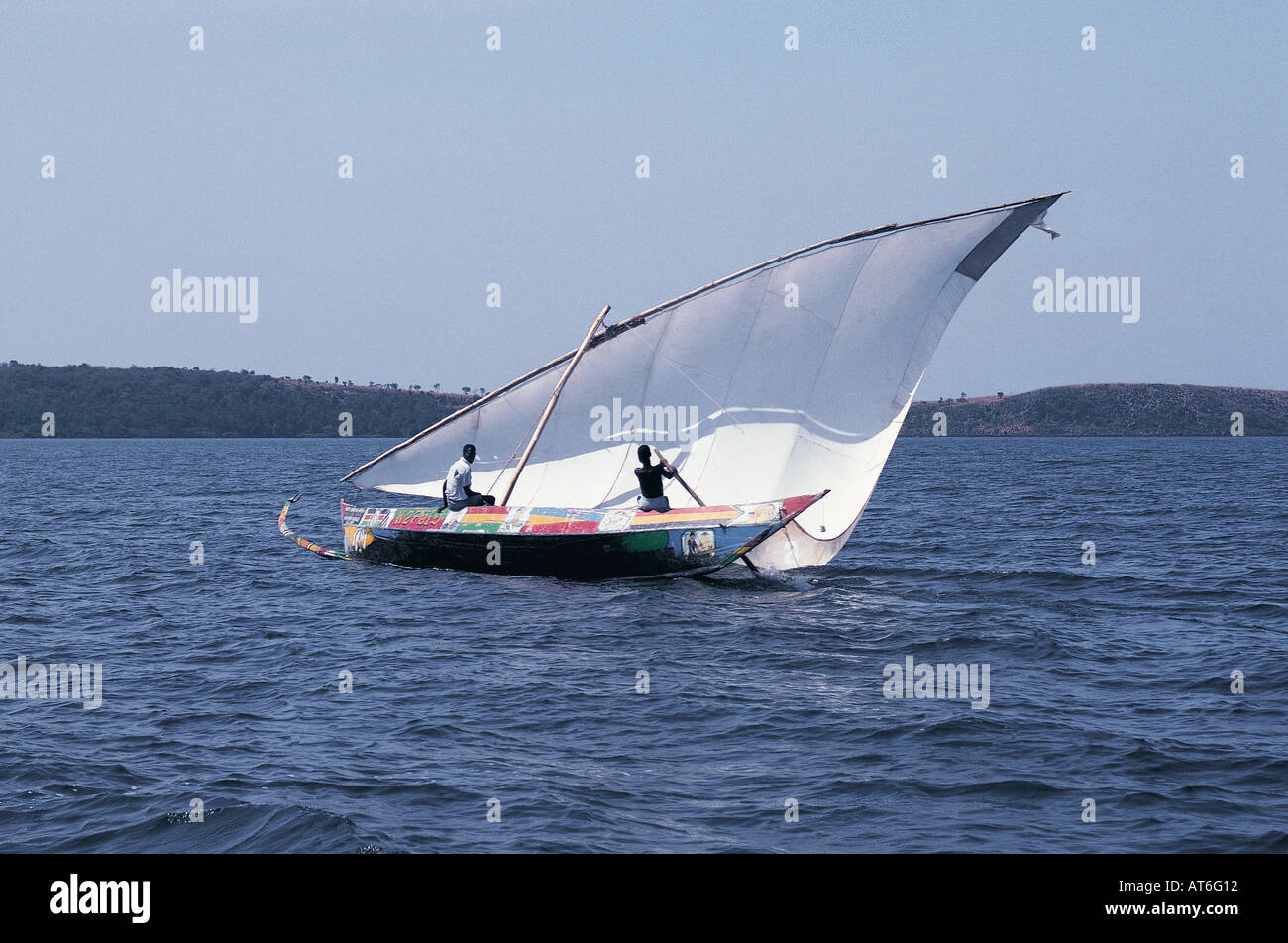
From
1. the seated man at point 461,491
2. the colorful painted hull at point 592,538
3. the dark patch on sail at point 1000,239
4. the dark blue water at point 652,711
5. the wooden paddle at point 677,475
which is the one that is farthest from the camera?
the seated man at point 461,491

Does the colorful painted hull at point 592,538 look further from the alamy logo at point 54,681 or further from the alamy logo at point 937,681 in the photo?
the alamy logo at point 54,681

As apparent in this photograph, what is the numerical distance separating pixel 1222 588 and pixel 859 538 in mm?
11293

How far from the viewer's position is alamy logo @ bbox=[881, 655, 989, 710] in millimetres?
13414

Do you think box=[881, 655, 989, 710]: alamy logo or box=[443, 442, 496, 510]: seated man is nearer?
box=[881, 655, 989, 710]: alamy logo

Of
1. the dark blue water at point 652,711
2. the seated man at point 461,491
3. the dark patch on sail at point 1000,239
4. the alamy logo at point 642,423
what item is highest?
the dark patch on sail at point 1000,239

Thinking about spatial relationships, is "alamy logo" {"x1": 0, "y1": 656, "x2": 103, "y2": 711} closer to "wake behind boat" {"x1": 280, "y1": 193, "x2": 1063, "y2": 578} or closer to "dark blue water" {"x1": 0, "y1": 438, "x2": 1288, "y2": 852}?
"dark blue water" {"x1": 0, "y1": 438, "x2": 1288, "y2": 852}

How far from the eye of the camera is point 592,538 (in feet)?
69.4

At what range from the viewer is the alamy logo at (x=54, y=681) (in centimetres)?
1383

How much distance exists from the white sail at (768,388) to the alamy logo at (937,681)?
5.83 m

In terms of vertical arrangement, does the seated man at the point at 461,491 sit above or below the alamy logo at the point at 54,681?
above

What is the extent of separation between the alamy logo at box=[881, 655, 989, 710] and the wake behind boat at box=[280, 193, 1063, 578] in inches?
215
